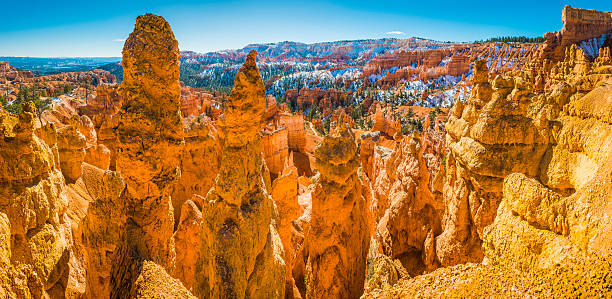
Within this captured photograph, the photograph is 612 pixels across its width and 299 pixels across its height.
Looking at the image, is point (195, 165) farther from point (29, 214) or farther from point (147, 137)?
point (29, 214)

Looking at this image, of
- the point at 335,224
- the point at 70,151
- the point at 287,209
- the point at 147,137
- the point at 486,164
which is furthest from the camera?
the point at 287,209

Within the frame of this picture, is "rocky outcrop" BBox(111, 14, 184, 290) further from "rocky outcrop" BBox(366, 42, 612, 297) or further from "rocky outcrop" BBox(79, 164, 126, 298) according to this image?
"rocky outcrop" BBox(366, 42, 612, 297)

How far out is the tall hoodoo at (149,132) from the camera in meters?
4.69

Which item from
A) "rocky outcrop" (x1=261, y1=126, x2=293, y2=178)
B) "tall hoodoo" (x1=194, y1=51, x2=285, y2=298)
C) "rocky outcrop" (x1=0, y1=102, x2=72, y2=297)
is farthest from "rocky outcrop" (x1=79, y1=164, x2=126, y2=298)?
"rocky outcrop" (x1=261, y1=126, x2=293, y2=178)

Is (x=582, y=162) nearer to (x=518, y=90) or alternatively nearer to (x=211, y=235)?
(x=518, y=90)

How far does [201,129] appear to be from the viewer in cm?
1131

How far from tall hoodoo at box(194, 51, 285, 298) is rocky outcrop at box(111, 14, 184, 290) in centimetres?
90

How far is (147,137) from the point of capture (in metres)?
4.80

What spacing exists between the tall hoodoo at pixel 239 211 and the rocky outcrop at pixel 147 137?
899 mm

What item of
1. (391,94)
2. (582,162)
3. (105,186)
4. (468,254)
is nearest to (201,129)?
(105,186)

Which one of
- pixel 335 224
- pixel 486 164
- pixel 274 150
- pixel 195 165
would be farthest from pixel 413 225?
pixel 274 150

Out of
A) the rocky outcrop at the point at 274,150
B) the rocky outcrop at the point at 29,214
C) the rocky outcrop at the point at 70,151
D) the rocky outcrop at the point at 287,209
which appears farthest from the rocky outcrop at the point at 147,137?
the rocky outcrop at the point at 274,150

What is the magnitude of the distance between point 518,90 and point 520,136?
5.13 metres

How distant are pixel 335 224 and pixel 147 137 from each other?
4573 millimetres
